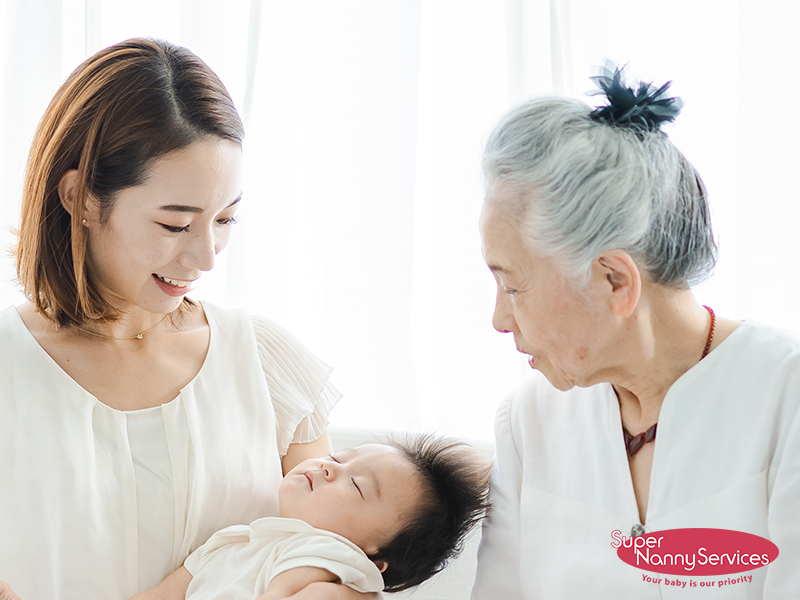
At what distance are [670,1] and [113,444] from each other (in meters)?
1.95

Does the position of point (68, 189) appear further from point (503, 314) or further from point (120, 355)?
point (503, 314)

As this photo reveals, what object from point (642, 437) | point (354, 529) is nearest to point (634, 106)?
point (642, 437)

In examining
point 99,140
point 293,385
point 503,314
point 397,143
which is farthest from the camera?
point 397,143

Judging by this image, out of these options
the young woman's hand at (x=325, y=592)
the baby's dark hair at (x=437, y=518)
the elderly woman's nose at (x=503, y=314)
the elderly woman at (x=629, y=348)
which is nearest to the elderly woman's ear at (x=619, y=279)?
the elderly woman at (x=629, y=348)

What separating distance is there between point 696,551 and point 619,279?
48cm

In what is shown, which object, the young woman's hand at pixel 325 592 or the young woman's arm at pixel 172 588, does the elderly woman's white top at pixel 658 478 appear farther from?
the young woman's arm at pixel 172 588

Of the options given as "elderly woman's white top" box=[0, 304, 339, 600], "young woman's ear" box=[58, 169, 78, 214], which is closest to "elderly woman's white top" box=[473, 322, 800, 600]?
"elderly woman's white top" box=[0, 304, 339, 600]

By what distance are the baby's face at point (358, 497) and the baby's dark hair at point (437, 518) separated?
25 mm

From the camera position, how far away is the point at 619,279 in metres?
1.19

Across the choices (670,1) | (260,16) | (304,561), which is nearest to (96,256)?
(304,561)

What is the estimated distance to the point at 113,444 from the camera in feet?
4.81

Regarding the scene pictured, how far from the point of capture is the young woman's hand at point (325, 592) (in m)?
1.29

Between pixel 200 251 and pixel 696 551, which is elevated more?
pixel 200 251

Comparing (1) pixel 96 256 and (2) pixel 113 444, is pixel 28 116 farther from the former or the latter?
(2) pixel 113 444
